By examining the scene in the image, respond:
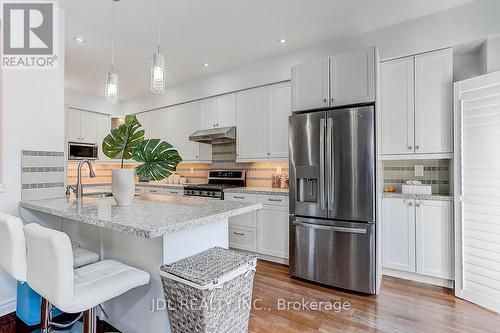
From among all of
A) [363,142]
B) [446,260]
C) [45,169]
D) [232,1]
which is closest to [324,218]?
[363,142]

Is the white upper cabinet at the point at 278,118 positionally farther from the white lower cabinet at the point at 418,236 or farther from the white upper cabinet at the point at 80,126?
the white upper cabinet at the point at 80,126

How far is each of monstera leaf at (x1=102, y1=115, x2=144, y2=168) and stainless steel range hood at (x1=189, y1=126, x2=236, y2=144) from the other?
6.51 feet

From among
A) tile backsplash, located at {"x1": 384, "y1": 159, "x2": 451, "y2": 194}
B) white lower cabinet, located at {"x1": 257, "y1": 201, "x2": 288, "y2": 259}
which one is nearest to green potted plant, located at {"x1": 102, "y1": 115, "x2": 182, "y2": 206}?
white lower cabinet, located at {"x1": 257, "y1": 201, "x2": 288, "y2": 259}

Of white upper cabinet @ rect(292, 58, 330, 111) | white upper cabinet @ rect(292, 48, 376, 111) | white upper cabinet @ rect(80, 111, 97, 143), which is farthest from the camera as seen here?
white upper cabinet @ rect(80, 111, 97, 143)

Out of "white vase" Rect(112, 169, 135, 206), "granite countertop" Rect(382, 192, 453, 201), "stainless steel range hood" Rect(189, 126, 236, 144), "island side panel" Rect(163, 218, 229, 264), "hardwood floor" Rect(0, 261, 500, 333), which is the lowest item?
"hardwood floor" Rect(0, 261, 500, 333)

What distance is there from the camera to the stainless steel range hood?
4059mm

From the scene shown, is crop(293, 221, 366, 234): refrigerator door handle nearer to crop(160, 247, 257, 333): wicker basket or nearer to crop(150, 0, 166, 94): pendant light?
crop(160, 247, 257, 333): wicker basket

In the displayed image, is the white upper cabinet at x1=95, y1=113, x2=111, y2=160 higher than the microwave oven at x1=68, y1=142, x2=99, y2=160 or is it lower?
higher

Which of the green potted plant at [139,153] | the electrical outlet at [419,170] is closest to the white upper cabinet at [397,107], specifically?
the electrical outlet at [419,170]

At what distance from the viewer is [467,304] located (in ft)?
7.70

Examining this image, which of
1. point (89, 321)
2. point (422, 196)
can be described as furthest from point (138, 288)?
point (422, 196)

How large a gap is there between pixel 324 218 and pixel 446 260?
4.13 ft

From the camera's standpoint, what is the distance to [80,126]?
520cm

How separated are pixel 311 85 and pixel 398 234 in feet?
6.24
